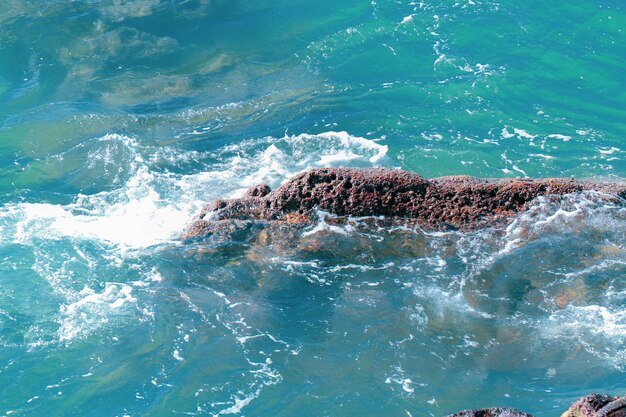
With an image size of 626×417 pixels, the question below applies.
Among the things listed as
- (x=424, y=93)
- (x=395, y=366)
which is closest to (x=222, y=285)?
(x=395, y=366)

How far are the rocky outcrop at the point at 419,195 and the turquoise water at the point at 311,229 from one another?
1.21 ft

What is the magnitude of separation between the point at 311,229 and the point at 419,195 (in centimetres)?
229

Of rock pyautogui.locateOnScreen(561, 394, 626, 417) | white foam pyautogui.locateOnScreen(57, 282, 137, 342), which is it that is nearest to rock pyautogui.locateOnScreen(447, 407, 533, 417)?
rock pyautogui.locateOnScreen(561, 394, 626, 417)

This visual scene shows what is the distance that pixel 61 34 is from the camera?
2350 centimetres

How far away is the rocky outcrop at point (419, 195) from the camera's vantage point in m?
14.0

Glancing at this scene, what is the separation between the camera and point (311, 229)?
14273 millimetres

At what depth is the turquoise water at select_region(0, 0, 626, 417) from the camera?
12492mm

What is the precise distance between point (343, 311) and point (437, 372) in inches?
85.6

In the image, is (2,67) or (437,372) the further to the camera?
(2,67)

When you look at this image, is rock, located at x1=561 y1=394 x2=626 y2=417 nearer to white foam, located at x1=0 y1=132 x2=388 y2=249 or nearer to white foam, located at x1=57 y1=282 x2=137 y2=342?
white foam, located at x1=57 y1=282 x2=137 y2=342

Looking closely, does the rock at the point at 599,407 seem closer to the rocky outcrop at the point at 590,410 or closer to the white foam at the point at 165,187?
the rocky outcrop at the point at 590,410

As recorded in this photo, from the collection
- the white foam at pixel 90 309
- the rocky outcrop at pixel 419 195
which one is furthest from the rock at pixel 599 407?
the white foam at pixel 90 309

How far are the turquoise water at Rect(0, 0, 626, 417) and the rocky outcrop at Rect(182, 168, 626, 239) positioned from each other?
0.37m

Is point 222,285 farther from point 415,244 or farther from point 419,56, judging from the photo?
point 419,56
